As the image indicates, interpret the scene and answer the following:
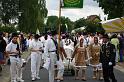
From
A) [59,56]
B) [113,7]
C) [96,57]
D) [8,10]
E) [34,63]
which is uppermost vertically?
[8,10]

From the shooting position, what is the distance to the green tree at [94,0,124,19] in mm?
44484

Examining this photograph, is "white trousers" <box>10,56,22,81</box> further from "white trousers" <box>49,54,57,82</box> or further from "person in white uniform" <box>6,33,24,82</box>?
"white trousers" <box>49,54,57,82</box>

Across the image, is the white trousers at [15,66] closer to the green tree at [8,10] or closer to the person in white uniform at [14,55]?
the person in white uniform at [14,55]

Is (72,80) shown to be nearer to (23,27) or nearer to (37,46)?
(37,46)

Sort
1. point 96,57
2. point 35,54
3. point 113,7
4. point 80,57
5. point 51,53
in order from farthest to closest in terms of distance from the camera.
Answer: point 113,7
point 96,57
point 80,57
point 35,54
point 51,53

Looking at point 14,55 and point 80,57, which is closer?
point 14,55

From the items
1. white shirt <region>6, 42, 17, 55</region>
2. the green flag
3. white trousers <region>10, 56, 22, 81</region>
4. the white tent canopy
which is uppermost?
the green flag

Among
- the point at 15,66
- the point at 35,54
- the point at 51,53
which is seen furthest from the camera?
the point at 35,54

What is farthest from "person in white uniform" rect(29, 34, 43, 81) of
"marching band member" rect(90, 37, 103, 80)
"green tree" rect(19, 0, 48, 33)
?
"green tree" rect(19, 0, 48, 33)

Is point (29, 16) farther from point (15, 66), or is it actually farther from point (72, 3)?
point (15, 66)

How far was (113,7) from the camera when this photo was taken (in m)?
46.1

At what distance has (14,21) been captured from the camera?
60.5 meters

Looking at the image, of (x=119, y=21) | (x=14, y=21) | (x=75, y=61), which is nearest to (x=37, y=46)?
(x=75, y=61)

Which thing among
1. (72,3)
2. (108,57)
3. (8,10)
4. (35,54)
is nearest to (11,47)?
(35,54)
